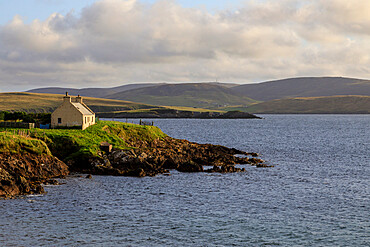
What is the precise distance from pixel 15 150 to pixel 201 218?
2860 centimetres

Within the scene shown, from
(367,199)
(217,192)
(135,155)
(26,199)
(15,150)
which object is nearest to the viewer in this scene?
(26,199)

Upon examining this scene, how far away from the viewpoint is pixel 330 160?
79.4 m

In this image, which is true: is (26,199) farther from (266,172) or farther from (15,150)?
(266,172)

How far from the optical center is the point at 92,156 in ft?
196

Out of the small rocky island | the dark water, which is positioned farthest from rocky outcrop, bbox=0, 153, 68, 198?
the dark water

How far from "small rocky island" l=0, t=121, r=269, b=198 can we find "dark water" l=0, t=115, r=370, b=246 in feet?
10.3

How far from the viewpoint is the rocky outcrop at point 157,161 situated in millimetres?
57969

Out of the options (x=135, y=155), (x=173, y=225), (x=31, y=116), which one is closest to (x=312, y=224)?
(x=173, y=225)

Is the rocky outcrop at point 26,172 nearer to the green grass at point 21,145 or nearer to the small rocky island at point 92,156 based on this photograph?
the small rocky island at point 92,156

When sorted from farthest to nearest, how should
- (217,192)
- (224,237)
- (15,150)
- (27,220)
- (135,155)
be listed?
(135,155), (15,150), (217,192), (27,220), (224,237)

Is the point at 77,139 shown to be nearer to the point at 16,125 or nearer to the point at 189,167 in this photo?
the point at 16,125

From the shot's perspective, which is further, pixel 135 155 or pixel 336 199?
pixel 135 155

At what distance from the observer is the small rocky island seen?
48781 mm

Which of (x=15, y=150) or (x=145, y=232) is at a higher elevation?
(x=15, y=150)
